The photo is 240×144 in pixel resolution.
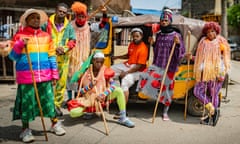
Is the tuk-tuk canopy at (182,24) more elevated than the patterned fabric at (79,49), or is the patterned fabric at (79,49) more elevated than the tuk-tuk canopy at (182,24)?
the tuk-tuk canopy at (182,24)

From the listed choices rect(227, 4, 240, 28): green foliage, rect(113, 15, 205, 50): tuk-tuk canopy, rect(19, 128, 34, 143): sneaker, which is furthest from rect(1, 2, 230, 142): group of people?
rect(227, 4, 240, 28): green foliage

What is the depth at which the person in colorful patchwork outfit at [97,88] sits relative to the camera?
5.40 meters

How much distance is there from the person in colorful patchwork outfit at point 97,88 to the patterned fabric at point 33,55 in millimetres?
978

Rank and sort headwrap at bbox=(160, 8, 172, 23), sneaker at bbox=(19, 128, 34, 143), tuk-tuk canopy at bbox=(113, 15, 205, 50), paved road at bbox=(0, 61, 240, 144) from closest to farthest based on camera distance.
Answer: sneaker at bbox=(19, 128, 34, 143) < paved road at bbox=(0, 61, 240, 144) < headwrap at bbox=(160, 8, 172, 23) < tuk-tuk canopy at bbox=(113, 15, 205, 50)

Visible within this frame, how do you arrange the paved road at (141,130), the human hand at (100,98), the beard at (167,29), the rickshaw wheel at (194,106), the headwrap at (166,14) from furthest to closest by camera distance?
the rickshaw wheel at (194,106) → the beard at (167,29) → the headwrap at (166,14) → the human hand at (100,98) → the paved road at (141,130)

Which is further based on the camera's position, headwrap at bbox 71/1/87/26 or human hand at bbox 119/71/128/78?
human hand at bbox 119/71/128/78

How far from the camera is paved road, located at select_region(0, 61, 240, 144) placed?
478cm

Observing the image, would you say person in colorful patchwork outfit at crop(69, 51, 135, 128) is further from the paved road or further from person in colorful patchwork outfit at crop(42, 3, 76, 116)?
person in colorful patchwork outfit at crop(42, 3, 76, 116)

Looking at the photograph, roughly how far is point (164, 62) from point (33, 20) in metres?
2.60

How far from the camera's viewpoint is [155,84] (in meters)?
6.00

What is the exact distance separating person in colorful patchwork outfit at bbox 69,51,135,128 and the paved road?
1.11 ft

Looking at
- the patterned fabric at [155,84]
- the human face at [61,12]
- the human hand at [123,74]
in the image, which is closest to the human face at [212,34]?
the patterned fabric at [155,84]

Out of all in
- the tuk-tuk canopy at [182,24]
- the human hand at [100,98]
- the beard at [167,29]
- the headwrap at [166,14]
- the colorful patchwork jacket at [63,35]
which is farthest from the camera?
the tuk-tuk canopy at [182,24]

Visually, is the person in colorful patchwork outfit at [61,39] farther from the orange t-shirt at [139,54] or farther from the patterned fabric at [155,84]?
the patterned fabric at [155,84]
